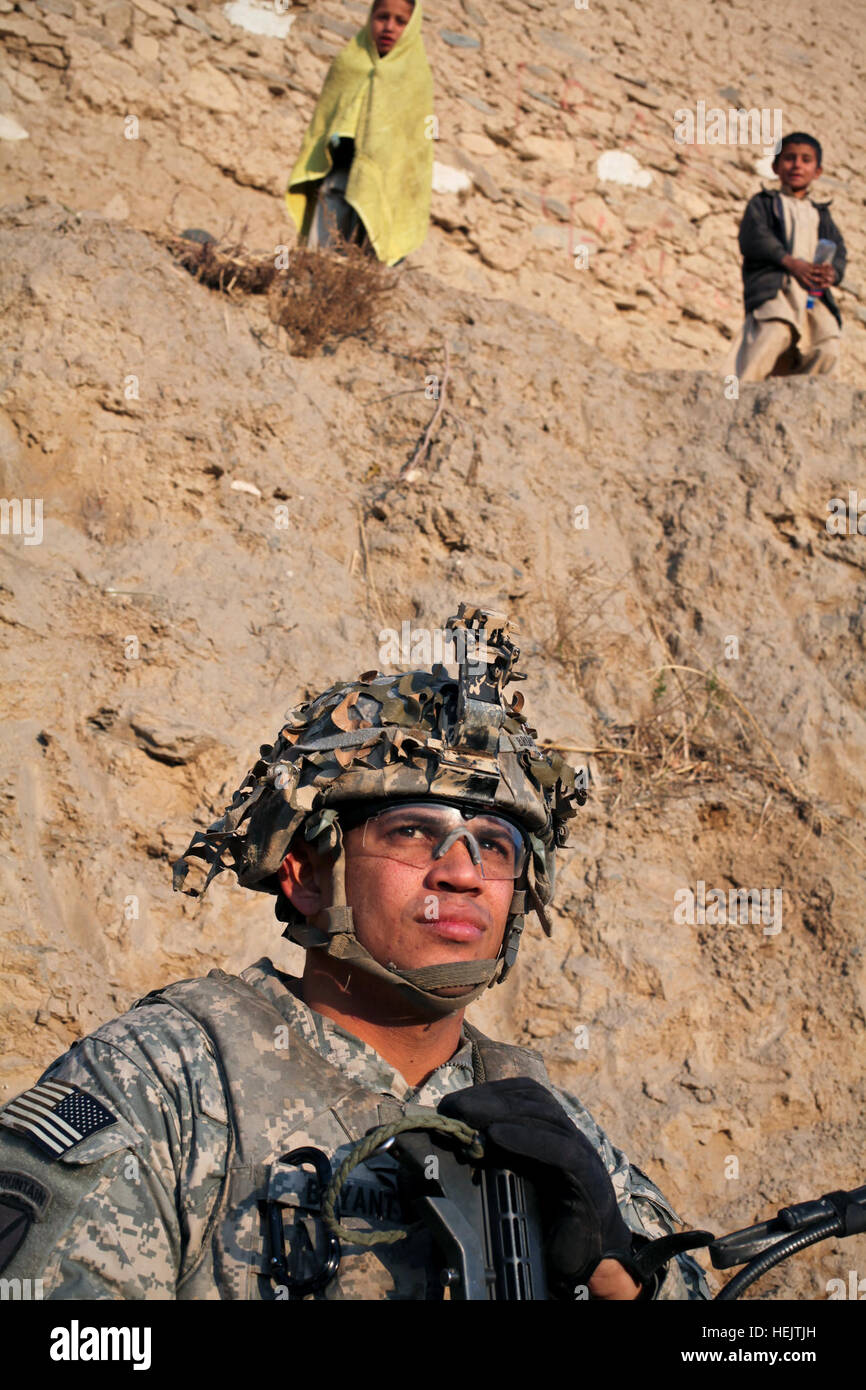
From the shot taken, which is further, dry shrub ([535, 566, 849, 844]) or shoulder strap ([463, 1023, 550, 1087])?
dry shrub ([535, 566, 849, 844])

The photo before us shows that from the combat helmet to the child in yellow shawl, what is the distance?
4.90m

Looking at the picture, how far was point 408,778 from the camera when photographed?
103 inches

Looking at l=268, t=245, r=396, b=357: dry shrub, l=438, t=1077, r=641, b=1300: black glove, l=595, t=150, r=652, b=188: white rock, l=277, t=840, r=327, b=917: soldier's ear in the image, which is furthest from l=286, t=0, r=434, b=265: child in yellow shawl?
l=438, t=1077, r=641, b=1300: black glove

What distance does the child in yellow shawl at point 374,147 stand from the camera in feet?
23.8

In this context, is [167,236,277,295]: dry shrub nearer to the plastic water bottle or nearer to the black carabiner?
the plastic water bottle

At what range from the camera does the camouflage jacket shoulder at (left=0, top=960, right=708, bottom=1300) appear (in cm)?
201

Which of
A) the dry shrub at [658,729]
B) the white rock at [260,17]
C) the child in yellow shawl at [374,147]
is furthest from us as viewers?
the white rock at [260,17]

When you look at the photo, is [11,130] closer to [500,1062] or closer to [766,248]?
[766,248]

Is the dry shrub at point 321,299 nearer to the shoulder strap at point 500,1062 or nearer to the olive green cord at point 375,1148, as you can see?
the shoulder strap at point 500,1062

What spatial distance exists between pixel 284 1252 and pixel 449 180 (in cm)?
790

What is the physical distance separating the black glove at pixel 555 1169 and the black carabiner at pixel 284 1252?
0.23 m

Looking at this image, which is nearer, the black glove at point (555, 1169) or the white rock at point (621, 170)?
the black glove at point (555, 1169)

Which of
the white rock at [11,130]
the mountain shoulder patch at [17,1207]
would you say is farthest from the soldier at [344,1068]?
the white rock at [11,130]

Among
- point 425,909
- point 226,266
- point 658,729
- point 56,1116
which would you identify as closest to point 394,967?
point 425,909
